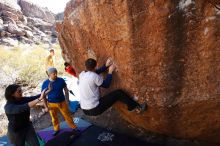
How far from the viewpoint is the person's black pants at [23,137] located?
461 cm

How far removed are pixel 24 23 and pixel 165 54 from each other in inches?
1218

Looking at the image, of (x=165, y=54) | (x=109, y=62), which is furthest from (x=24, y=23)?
(x=165, y=54)

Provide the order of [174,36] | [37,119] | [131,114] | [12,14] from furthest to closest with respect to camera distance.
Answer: [12,14] < [37,119] < [131,114] < [174,36]

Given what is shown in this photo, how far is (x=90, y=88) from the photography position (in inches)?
179

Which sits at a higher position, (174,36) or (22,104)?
(174,36)

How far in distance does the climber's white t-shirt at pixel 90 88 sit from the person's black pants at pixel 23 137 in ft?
3.46

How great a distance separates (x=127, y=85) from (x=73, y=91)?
165 inches

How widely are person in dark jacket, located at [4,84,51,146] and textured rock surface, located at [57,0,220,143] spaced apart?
1494mm

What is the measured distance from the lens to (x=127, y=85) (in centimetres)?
461

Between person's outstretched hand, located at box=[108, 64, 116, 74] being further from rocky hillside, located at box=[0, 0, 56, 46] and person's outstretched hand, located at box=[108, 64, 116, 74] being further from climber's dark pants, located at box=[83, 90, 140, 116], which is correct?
rocky hillside, located at box=[0, 0, 56, 46]

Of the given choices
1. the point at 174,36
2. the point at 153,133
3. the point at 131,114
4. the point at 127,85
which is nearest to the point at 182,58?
the point at 174,36

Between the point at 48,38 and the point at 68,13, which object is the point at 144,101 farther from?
the point at 48,38

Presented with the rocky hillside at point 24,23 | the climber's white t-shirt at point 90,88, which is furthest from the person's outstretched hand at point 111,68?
the rocky hillside at point 24,23

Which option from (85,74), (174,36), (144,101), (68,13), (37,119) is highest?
(68,13)
